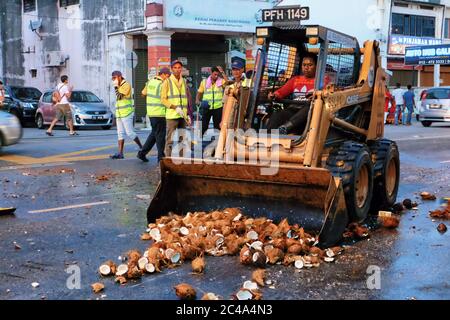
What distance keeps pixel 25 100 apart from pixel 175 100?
16665mm

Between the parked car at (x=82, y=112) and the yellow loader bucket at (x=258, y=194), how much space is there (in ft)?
54.2

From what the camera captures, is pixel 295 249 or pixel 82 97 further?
pixel 82 97

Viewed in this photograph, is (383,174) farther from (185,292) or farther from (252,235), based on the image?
(185,292)

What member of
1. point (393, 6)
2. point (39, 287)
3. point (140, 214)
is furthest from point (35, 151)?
point (393, 6)

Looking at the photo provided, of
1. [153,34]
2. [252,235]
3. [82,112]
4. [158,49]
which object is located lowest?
[252,235]

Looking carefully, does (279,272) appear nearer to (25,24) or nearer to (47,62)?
(47,62)

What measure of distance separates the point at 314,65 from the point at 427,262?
2.78 m

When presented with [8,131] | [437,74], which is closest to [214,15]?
[8,131]

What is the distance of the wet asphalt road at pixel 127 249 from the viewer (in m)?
4.77

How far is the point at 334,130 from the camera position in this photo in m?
7.11

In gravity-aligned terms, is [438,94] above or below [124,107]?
above

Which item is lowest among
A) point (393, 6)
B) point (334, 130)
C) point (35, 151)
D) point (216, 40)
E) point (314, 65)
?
point (35, 151)

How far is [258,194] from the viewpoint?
6465 mm

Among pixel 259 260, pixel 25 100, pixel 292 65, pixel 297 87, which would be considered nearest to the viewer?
pixel 259 260
